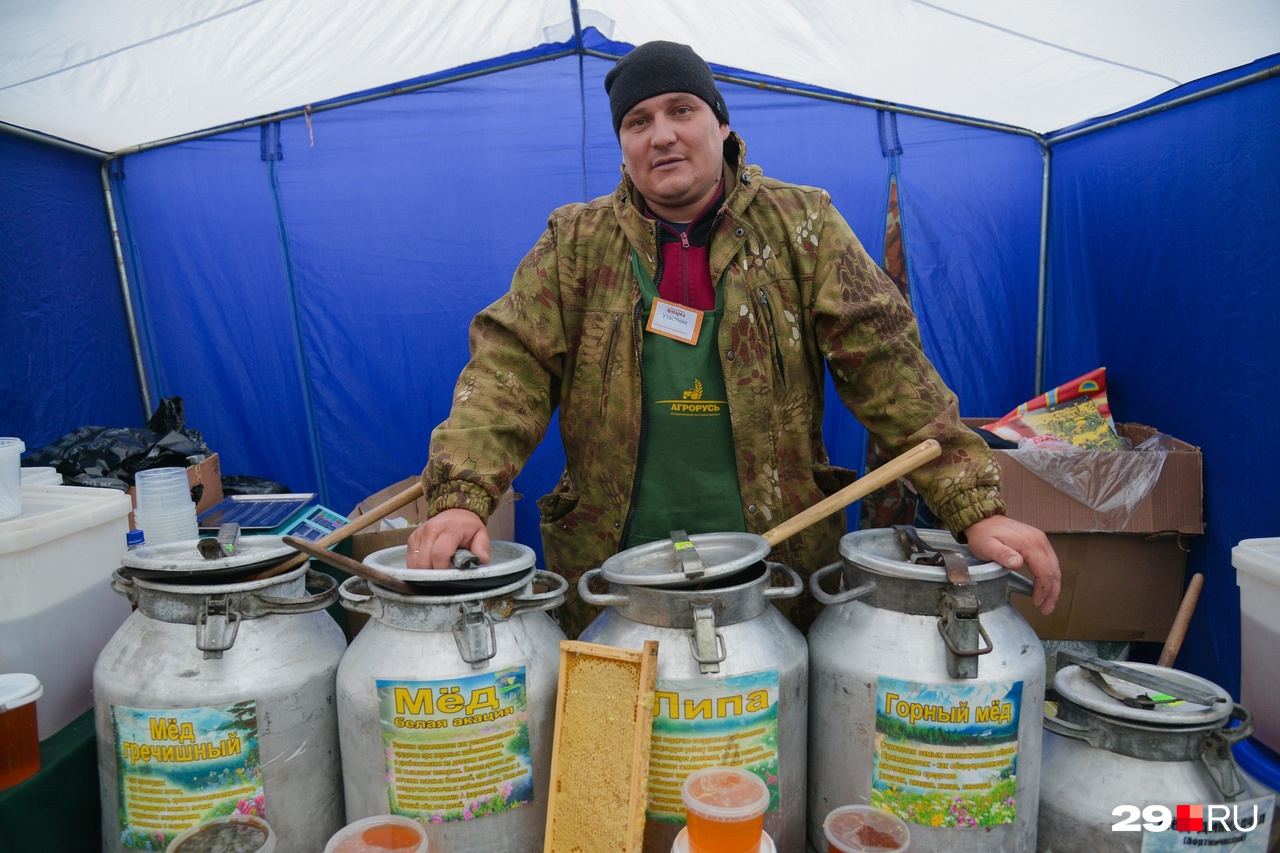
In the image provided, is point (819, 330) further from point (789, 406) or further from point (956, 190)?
point (956, 190)

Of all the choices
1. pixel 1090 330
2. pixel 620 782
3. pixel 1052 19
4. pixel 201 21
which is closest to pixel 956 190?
pixel 1090 330

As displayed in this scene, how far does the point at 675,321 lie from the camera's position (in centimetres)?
180

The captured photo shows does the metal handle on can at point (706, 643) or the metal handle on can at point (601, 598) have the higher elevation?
the metal handle on can at point (601, 598)

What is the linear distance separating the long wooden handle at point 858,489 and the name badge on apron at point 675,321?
55 cm

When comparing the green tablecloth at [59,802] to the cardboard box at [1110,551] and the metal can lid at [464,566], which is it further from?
the cardboard box at [1110,551]

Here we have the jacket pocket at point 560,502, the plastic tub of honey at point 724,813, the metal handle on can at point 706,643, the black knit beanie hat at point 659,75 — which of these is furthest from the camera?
the jacket pocket at point 560,502

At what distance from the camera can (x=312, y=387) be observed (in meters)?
4.25

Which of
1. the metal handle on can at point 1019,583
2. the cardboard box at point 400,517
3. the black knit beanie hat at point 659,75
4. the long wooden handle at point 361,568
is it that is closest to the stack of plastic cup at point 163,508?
the cardboard box at point 400,517

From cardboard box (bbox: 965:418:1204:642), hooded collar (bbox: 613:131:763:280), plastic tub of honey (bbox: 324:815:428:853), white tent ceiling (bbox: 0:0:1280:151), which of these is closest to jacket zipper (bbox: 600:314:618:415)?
hooded collar (bbox: 613:131:763:280)

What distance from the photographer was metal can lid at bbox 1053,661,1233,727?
46.3 inches

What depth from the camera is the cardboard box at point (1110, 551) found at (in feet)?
10.3

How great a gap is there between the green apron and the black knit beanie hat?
1.25ft

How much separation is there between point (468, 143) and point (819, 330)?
9.57 feet

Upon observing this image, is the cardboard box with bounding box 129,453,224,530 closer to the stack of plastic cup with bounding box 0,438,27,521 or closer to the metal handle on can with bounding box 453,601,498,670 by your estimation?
the stack of plastic cup with bounding box 0,438,27,521
